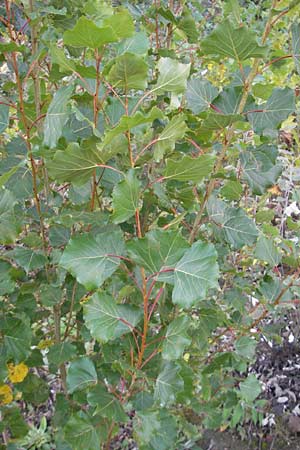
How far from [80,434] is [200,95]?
2.56 feet

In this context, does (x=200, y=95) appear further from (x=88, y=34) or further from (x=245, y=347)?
(x=245, y=347)

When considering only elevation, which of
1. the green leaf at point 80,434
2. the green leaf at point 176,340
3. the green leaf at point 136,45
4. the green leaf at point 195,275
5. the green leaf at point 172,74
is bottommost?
the green leaf at point 80,434

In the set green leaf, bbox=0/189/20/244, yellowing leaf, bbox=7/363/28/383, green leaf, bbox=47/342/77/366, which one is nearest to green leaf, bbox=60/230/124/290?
green leaf, bbox=0/189/20/244

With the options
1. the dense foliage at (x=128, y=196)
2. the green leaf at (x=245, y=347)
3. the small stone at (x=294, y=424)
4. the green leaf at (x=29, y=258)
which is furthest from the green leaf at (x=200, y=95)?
the small stone at (x=294, y=424)

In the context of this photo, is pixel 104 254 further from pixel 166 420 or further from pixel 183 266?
pixel 166 420

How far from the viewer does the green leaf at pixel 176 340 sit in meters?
0.96

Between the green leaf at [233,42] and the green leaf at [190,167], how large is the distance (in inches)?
7.9

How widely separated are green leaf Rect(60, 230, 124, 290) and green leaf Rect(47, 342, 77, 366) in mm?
477

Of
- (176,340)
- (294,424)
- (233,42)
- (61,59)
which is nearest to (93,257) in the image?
(176,340)

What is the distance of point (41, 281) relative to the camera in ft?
4.30

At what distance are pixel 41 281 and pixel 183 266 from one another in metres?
0.55

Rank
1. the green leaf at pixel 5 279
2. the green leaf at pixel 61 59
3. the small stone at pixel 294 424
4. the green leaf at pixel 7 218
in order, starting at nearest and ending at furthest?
the green leaf at pixel 61 59 < the green leaf at pixel 7 218 < the green leaf at pixel 5 279 < the small stone at pixel 294 424

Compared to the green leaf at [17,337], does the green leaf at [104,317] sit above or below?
above

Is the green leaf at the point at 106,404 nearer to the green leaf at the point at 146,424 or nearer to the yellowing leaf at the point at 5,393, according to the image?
the green leaf at the point at 146,424
